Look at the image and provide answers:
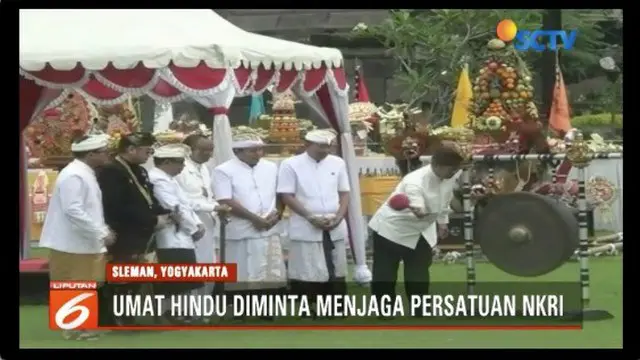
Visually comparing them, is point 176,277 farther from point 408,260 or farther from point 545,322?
point 545,322

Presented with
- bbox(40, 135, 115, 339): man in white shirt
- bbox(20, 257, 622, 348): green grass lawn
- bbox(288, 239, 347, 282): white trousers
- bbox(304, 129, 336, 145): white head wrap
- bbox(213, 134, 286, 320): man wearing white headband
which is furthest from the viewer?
bbox(304, 129, 336, 145): white head wrap

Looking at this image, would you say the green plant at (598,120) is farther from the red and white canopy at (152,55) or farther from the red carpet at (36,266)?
the red carpet at (36,266)

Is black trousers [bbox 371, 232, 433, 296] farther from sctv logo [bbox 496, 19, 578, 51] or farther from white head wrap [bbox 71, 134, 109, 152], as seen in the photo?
white head wrap [bbox 71, 134, 109, 152]

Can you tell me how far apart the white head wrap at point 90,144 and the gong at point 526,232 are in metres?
1.91

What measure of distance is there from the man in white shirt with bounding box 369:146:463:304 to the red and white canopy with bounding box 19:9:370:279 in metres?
0.17

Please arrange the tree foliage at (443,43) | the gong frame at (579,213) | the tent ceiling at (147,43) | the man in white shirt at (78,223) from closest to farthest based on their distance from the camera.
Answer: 1. the tree foliage at (443,43)
2. the man in white shirt at (78,223)
3. the gong frame at (579,213)
4. the tent ceiling at (147,43)

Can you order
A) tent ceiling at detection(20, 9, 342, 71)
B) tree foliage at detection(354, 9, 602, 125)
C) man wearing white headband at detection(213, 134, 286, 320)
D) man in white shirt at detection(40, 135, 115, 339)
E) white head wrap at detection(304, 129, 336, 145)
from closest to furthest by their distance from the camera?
tree foliage at detection(354, 9, 602, 125) → man in white shirt at detection(40, 135, 115, 339) → tent ceiling at detection(20, 9, 342, 71) → man wearing white headband at detection(213, 134, 286, 320) → white head wrap at detection(304, 129, 336, 145)

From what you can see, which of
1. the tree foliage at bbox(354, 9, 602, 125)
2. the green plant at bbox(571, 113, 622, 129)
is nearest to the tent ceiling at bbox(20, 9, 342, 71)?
the tree foliage at bbox(354, 9, 602, 125)

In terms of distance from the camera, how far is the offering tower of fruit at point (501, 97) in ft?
27.2

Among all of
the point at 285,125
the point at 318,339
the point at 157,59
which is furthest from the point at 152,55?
the point at 318,339

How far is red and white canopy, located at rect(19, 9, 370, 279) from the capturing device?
A: 8688 millimetres

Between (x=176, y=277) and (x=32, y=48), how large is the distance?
145 cm

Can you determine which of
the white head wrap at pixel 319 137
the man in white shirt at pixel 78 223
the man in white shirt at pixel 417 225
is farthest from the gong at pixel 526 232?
the man in white shirt at pixel 78 223
